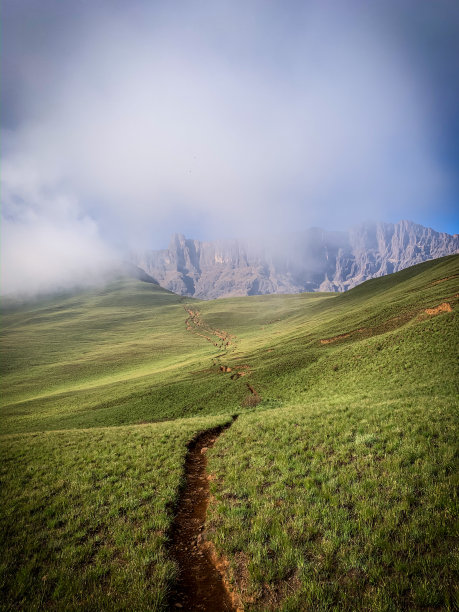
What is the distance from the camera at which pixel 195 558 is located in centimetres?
813

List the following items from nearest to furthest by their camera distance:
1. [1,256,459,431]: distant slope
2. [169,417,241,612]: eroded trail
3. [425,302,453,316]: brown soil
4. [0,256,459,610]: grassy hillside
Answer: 1. [0,256,459,610]: grassy hillside
2. [169,417,241,612]: eroded trail
3. [1,256,459,431]: distant slope
4. [425,302,453,316]: brown soil

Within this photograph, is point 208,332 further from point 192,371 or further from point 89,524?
point 89,524

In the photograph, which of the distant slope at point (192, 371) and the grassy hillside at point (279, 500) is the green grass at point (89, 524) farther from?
the distant slope at point (192, 371)

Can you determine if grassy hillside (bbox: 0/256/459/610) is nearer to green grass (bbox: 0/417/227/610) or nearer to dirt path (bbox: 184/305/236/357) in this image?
green grass (bbox: 0/417/227/610)

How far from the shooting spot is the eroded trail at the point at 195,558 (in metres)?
6.65

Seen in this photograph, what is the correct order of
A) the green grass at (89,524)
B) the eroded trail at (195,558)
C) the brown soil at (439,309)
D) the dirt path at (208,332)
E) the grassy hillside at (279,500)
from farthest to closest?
the dirt path at (208,332) → the brown soil at (439,309) → the green grass at (89,524) → the eroded trail at (195,558) → the grassy hillside at (279,500)

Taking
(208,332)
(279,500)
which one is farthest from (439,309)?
(208,332)

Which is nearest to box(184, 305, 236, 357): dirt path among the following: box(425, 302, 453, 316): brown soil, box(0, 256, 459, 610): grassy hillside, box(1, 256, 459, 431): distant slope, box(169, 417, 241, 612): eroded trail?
box(1, 256, 459, 431): distant slope

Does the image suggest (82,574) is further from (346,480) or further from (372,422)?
(372,422)

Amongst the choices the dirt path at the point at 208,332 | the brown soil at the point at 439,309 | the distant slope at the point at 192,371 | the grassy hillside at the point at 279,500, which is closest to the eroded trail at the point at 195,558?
the grassy hillside at the point at 279,500

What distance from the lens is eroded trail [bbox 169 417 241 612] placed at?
6.65 m

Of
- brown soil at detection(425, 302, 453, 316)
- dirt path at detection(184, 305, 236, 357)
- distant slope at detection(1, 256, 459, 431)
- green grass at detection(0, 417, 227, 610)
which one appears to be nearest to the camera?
green grass at detection(0, 417, 227, 610)

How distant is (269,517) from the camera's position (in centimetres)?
895

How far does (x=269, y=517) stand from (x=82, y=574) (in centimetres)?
615
